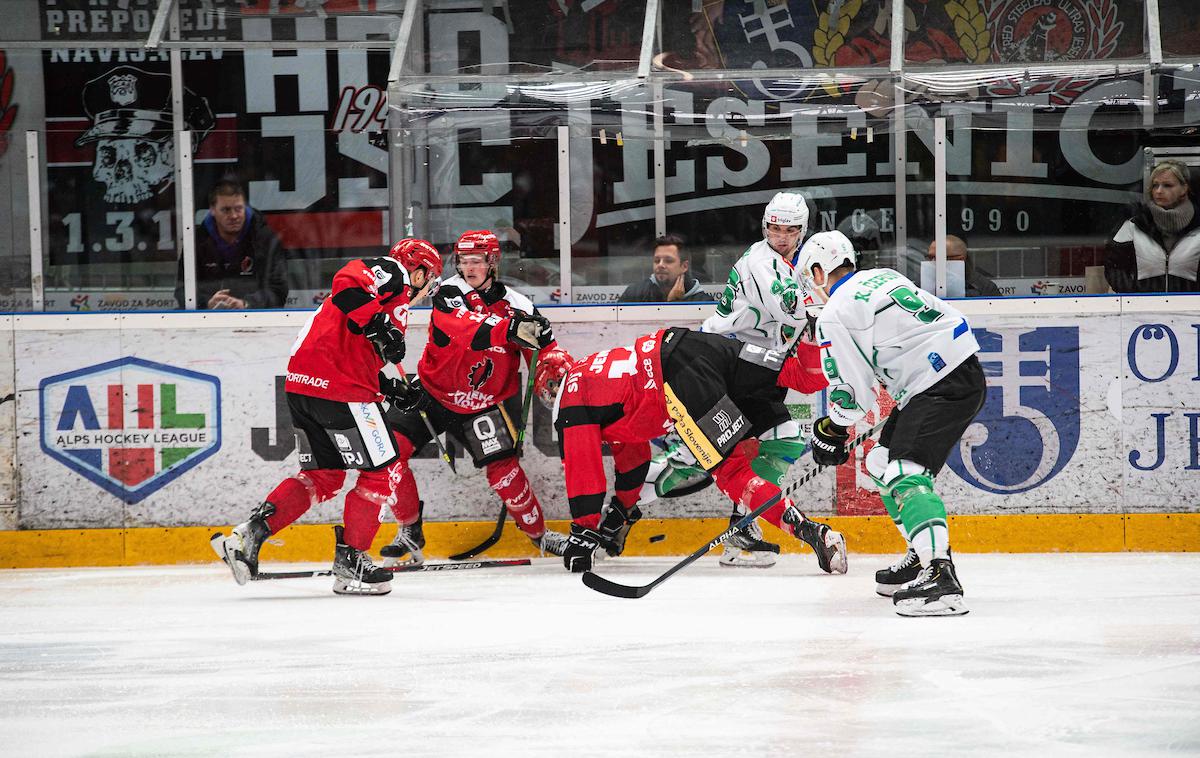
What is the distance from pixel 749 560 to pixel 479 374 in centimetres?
127

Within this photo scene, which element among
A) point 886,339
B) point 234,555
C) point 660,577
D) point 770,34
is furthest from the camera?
point 770,34

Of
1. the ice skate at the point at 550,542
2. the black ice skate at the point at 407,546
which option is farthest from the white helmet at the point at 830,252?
the black ice skate at the point at 407,546

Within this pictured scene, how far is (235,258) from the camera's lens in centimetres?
576

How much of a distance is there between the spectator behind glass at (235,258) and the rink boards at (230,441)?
7.4 inches

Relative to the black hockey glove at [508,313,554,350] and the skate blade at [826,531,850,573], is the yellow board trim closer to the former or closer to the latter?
the skate blade at [826,531,850,573]

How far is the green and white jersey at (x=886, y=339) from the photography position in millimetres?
3943

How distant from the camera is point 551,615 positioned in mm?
4055

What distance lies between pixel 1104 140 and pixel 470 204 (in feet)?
8.67

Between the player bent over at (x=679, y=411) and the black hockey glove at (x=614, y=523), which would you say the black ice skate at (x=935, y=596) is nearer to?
the player bent over at (x=679, y=411)

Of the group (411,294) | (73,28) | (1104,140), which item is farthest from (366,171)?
(1104,140)

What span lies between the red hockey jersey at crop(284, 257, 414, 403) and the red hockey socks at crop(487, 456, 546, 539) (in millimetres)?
746

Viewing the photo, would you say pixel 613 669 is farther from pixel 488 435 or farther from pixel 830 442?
pixel 488 435

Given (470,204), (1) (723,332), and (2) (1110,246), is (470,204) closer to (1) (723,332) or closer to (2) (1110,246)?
(1) (723,332)

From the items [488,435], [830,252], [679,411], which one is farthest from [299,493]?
[830,252]
